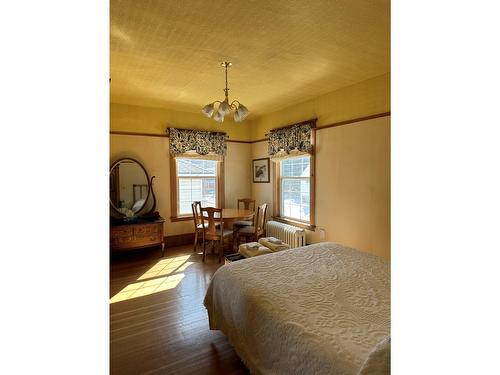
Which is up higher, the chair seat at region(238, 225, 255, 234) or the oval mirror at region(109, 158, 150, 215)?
the oval mirror at region(109, 158, 150, 215)

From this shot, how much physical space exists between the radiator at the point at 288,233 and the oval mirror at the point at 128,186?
238 cm

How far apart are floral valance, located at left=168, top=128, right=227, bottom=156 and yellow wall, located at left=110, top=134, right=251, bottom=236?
7.2 inches

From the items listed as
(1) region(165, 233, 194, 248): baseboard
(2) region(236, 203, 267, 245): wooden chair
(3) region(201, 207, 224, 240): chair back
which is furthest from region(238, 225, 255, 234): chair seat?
(1) region(165, 233, 194, 248): baseboard

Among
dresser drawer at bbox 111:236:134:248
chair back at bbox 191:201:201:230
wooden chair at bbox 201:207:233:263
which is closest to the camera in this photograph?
dresser drawer at bbox 111:236:134:248

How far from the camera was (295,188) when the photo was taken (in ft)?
15.7

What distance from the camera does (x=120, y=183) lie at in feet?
14.9

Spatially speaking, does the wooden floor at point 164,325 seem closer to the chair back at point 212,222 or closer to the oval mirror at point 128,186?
the chair back at point 212,222

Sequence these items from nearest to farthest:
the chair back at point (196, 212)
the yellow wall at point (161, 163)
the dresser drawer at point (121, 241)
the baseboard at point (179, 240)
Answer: the dresser drawer at point (121, 241)
the chair back at point (196, 212)
the yellow wall at point (161, 163)
the baseboard at point (179, 240)

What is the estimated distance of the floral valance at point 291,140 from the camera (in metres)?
4.22

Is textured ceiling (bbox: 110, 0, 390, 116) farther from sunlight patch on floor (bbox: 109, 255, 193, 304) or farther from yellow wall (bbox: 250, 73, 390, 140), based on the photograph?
sunlight patch on floor (bbox: 109, 255, 193, 304)

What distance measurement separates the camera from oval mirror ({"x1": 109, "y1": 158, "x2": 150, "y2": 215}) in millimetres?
4496

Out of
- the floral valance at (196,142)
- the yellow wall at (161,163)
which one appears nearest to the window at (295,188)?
the yellow wall at (161,163)
